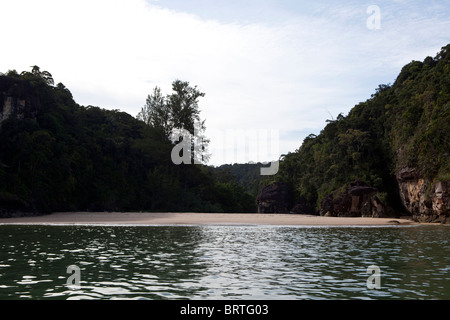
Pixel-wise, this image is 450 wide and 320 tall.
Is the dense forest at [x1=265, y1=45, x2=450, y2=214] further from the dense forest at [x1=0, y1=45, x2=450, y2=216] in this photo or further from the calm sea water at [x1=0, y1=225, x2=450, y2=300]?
the calm sea water at [x1=0, y1=225, x2=450, y2=300]

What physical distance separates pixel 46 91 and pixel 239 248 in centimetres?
4548

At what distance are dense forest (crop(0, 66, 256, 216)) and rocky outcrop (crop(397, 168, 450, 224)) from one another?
27318 millimetres

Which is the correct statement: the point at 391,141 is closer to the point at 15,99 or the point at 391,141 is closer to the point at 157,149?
the point at 157,149

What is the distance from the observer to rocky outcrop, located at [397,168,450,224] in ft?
126

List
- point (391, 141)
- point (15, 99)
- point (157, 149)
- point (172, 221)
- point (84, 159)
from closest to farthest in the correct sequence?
point (172, 221)
point (15, 99)
point (84, 159)
point (391, 141)
point (157, 149)

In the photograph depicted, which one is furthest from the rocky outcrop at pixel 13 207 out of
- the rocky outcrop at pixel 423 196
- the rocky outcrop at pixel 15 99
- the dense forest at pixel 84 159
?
the rocky outcrop at pixel 423 196

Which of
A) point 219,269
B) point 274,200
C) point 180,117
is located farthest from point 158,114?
point 219,269

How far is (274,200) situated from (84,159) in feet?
115

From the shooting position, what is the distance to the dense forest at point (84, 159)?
43906mm

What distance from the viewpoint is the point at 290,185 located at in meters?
80.2

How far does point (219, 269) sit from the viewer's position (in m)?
12.9
